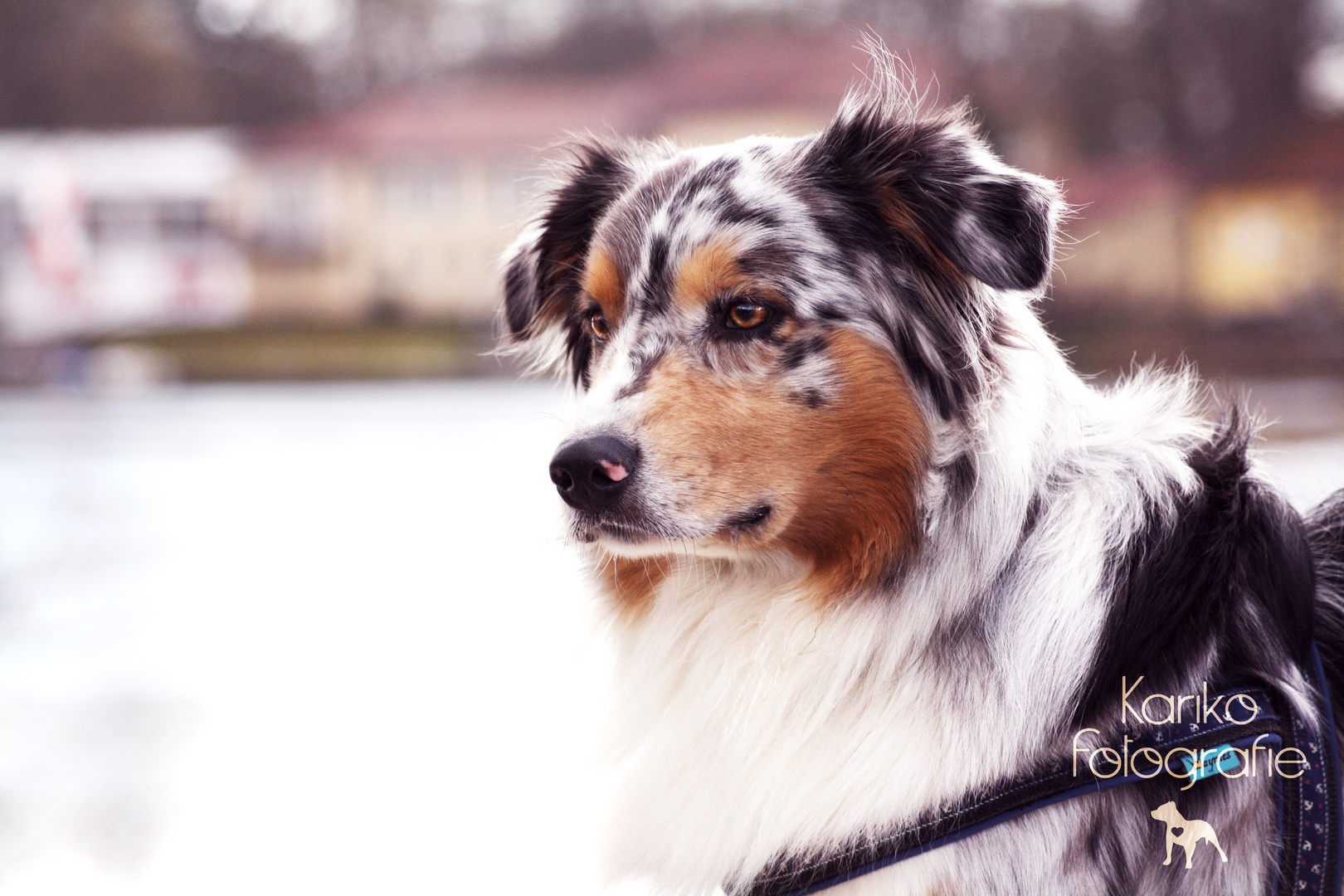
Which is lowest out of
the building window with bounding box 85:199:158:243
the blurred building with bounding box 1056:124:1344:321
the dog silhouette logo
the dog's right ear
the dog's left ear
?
the building window with bounding box 85:199:158:243

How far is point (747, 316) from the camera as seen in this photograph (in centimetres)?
252

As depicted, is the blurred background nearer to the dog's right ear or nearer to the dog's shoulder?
the dog's right ear

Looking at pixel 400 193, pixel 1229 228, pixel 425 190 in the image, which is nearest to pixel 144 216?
pixel 400 193

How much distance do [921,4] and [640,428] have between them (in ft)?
131

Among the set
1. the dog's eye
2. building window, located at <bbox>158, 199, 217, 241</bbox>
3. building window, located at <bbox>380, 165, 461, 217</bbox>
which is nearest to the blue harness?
the dog's eye

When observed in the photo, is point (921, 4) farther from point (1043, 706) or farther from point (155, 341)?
point (1043, 706)

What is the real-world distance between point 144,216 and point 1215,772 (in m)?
53.3

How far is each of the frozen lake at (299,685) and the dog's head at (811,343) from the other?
0.30 meters

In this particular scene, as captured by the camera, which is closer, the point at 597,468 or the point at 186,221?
the point at 597,468

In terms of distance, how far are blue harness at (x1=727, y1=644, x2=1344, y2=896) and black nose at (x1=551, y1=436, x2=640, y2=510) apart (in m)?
0.79

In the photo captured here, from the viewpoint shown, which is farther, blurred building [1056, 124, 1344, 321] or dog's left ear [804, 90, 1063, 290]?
blurred building [1056, 124, 1344, 321]

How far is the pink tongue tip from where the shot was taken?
2.32 metres

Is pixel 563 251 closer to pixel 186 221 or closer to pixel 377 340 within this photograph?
pixel 377 340

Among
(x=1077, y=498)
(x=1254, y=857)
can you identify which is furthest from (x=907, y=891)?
(x=1077, y=498)
